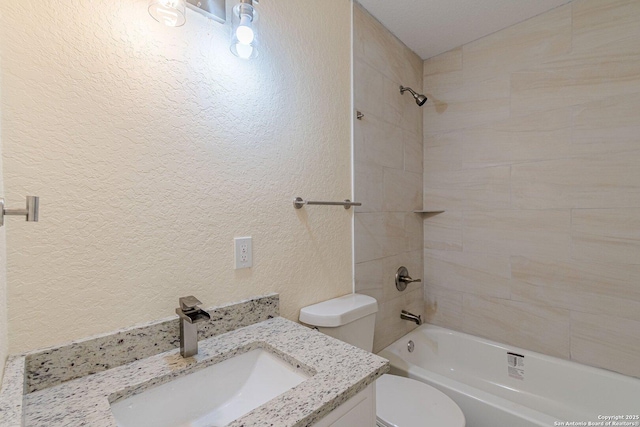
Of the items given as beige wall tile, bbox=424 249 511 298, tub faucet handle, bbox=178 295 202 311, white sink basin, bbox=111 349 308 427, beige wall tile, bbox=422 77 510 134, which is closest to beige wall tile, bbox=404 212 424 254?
beige wall tile, bbox=424 249 511 298

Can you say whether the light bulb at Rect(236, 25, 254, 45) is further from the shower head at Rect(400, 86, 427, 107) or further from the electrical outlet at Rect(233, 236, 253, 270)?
the shower head at Rect(400, 86, 427, 107)

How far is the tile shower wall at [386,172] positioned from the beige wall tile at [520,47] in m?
0.37

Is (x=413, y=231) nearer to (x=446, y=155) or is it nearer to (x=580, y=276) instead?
(x=446, y=155)

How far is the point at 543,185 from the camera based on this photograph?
5.42 feet

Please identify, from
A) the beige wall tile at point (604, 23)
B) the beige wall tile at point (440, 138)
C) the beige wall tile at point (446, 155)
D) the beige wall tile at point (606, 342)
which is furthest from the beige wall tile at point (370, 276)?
the beige wall tile at point (604, 23)

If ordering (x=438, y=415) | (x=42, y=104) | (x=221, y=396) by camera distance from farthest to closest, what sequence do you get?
(x=438, y=415) < (x=221, y=396) < (x=42, y=104)

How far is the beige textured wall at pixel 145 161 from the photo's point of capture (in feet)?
2.24

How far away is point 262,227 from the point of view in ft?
3.62

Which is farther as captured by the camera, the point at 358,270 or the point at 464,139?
the point at 464,139

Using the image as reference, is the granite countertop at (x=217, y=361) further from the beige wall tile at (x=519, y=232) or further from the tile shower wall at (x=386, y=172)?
the beige wall tile at (x=519, y=232)

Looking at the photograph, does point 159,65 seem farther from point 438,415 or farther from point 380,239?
point 438,415

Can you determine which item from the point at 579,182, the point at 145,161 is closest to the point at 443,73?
the point at 579,182

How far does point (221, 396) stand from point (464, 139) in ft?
6.42

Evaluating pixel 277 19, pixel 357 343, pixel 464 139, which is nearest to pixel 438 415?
pixel 357 343
